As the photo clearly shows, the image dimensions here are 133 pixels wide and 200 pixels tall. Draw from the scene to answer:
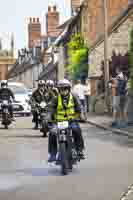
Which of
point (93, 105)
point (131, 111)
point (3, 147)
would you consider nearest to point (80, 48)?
point (93, 105)

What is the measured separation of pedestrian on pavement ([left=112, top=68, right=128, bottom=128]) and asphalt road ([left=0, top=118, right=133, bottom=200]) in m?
4.70

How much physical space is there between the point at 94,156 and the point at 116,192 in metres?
5.17

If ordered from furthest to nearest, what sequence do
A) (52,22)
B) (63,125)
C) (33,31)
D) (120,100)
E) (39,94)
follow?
1. (33,31)
2. (52,22)
3. (120,100)
4. (39,94)
5. (63,125)

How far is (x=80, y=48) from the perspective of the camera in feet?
173

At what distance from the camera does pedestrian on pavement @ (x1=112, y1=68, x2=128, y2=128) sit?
23.4 metres

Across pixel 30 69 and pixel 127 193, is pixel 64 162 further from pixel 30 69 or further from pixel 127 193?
pixel 30 69

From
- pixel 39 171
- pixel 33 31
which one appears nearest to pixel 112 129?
pixel 39 171

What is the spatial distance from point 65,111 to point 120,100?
12.0 m

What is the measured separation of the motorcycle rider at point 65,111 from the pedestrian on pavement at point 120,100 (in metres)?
10.8

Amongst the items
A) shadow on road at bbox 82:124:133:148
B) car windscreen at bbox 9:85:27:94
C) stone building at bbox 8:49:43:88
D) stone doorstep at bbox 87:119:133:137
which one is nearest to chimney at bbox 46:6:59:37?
stone building at bbox 8:49:43:88

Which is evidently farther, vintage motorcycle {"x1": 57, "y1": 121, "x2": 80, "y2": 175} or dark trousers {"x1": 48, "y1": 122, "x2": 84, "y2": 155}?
dark trousers {"x1": 48, "y1": 122, "x2": 84, "y2": 155}

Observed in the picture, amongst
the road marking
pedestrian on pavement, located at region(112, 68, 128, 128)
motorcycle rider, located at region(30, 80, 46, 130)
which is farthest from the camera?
pedestrian on pavement, located at region(112, 68, 128, 128)

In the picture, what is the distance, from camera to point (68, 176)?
1174 centimetres

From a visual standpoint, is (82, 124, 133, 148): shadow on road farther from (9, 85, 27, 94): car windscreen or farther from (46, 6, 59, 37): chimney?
(46, 6, 59, 37): chimney
